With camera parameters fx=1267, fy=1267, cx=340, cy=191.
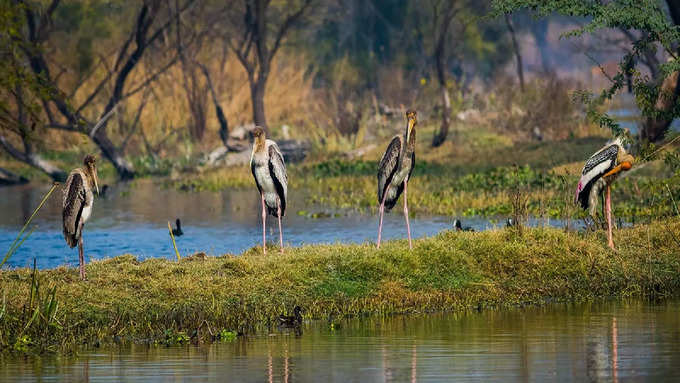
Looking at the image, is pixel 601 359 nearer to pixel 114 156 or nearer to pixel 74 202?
pixel 74 202

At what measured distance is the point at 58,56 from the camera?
38.1m

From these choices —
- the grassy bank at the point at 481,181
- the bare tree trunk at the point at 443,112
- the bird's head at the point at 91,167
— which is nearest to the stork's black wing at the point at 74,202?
the bird's head at the point at 91,167

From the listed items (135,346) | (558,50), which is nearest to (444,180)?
(135,346)

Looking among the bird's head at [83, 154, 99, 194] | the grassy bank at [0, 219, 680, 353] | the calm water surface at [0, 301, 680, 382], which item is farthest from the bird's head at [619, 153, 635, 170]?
the bird's head at [83, 154, 99, 194]

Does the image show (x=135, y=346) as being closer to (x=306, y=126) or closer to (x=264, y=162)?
(x=264, y=162)

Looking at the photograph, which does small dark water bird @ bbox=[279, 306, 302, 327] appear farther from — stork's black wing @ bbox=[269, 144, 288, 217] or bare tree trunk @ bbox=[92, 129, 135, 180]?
bare tree trunk @ bbox=[92, 129, 135, 180]

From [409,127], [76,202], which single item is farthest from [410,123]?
[76,202]

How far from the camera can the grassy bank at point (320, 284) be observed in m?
12.1

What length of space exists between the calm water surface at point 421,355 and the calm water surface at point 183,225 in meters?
4.61

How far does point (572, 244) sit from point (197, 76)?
27.9 m

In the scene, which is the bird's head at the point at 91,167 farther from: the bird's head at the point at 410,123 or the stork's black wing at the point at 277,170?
the bird's head at the point at 410,123

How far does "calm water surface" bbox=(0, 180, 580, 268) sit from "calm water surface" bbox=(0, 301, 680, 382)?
15.1 feet

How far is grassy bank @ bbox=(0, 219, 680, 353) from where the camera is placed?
12.1 m

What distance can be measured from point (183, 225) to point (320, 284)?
9.83 m
